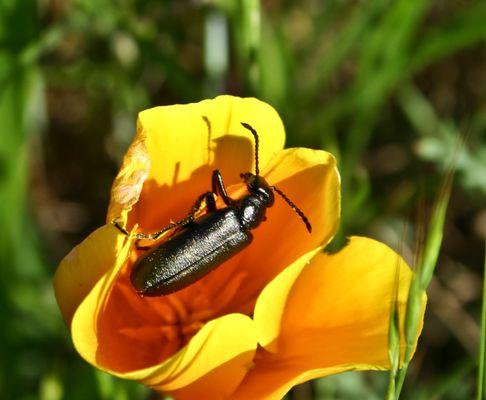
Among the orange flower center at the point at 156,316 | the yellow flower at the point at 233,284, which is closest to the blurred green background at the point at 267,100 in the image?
the orange flower center at the point at 156,316

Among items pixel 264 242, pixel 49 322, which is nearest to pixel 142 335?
pixel 264 242

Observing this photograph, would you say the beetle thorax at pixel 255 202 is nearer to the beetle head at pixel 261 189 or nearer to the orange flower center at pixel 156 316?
the beetle head at pixel 261 189

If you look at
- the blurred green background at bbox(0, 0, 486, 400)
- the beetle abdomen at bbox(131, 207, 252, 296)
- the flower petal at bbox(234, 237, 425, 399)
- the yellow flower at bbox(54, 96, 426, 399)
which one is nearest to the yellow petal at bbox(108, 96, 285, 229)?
the yellow flower at bbox(54, 96, 426, 399)

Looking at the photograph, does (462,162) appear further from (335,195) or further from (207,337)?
(207,337)

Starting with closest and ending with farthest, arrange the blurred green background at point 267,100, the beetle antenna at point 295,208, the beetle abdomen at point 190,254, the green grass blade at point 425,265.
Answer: the green grass blade at point 425,265, the beetle abdomen at point 190,254, the beetle antenna at point 295,208, the blurred green background at point 267,100

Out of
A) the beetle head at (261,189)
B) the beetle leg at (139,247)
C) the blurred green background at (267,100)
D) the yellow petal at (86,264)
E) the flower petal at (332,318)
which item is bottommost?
the blurred green background at (267,100)

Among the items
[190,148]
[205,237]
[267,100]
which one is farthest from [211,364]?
[267,100]

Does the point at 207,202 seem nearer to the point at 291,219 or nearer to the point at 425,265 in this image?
the point at 291,219

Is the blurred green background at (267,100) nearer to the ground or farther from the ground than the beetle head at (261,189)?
nearer to the ground
